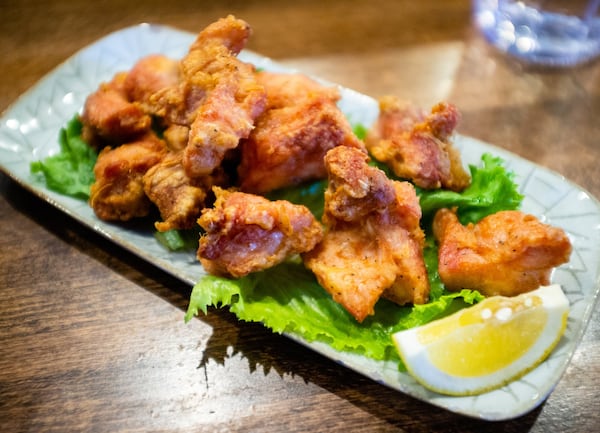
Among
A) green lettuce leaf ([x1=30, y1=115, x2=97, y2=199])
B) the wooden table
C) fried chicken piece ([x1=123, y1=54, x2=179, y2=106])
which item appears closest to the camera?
the wooden table

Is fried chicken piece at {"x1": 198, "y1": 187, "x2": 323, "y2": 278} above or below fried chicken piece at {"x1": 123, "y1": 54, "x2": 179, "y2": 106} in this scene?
below

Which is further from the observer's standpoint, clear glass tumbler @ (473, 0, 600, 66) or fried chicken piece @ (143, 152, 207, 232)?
clear glass tumbler @ (473, 0, 600, 66)

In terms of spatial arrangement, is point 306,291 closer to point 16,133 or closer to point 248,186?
point 248,186

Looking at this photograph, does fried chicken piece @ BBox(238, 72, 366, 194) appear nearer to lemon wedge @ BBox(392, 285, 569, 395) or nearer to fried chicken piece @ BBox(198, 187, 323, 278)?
fried chicken piece @ BBox(198, 187, 323, 278)

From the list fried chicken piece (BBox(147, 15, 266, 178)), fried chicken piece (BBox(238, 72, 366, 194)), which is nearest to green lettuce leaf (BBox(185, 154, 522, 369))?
fried chicken piece (BBox(238, 72, 366, 194))

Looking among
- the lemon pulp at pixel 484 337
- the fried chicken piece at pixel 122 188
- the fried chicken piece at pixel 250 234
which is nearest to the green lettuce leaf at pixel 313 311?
the fried chicken piece at pixel 250 234

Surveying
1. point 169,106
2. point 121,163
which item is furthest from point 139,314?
point 169,106

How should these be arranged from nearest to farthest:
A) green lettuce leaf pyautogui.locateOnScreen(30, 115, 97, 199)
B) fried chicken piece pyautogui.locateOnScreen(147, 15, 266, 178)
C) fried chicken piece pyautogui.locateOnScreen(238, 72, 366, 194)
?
fried chicken piece pyautogui.locateOnScreen(147, 15, 266, 178)
fried chicken piece pyautogui.locateOnScreen(238, 72, 366, 194)
green lettuce leaf pyautogui.locateOnScreen(30, 115, 97, 199)
